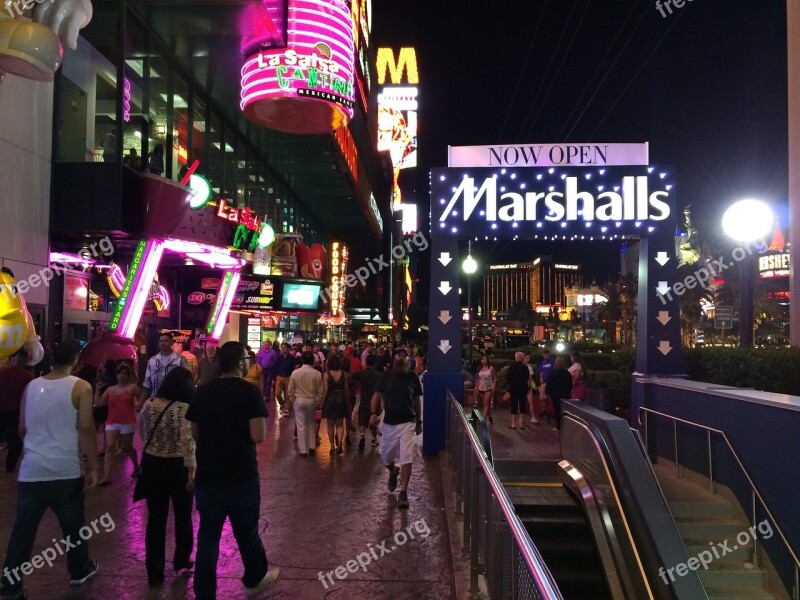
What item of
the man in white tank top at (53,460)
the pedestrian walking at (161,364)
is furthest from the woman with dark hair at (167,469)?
the pedestrian walking at (161,364)

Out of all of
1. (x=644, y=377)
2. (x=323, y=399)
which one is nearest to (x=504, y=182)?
(x=644, y=377)

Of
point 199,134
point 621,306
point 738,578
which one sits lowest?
point 738,578

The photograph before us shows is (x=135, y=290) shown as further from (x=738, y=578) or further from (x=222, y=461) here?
(x=738, y=578)

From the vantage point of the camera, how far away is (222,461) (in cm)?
480

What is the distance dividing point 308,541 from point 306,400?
190 inches

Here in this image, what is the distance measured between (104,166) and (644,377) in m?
10.3

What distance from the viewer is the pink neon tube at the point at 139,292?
42.4ft

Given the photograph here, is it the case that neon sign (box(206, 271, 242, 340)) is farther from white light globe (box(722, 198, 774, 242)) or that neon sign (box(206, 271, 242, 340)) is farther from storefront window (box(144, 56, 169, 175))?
white light globe (box(722, 198, 774, 242))

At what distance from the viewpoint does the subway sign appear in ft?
37.2

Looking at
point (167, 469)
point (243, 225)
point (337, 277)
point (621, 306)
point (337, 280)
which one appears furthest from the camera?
point (621, 306)

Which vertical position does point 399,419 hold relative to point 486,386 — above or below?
above

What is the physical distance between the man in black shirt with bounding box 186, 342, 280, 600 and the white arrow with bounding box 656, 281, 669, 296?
8.55 m

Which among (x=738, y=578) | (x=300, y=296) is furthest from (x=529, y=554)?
(x=300, y=296)

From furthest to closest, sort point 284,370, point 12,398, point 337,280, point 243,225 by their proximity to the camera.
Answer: point 337,280 → point 243,225 → point 284,370 → point 12,398
